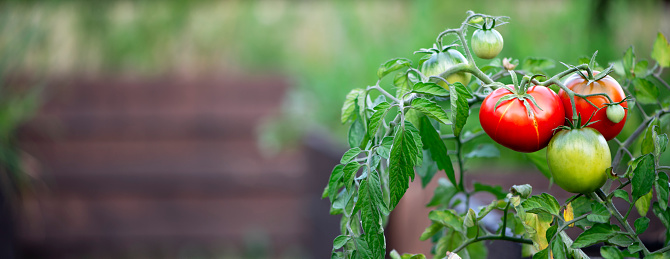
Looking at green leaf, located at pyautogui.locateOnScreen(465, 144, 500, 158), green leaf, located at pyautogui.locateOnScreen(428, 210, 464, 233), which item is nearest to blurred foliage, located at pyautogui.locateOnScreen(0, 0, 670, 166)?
green leaf, located at pyautogui.locateOnScreen(465, 144, 500, 158)

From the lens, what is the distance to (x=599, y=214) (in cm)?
36

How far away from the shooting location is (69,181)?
281cm

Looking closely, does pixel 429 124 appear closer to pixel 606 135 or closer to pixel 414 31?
pixel 606 135

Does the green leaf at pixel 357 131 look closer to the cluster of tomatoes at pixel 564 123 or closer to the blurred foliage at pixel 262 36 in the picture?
the cluster of tomatoes at pixel 564 123

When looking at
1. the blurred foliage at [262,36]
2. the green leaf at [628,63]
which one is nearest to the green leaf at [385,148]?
the green leaf at [628,63]

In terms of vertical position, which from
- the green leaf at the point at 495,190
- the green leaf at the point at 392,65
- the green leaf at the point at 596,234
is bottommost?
the green leaf at the point at 495,190

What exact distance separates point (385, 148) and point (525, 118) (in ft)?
0.30

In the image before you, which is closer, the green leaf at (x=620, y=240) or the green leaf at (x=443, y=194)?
the green leaf at (x=620, y=240)

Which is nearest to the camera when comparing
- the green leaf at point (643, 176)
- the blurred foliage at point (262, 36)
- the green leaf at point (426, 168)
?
the green leaf at point (643, 176)

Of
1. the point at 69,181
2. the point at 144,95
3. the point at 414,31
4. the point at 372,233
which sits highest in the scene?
the point at 372,233

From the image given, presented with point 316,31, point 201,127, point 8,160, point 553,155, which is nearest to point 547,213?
point 553,155

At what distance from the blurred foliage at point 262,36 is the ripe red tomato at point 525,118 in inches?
66.0

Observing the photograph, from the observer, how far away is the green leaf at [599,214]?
1.18 feet

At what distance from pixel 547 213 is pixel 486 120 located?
76 millimetres
